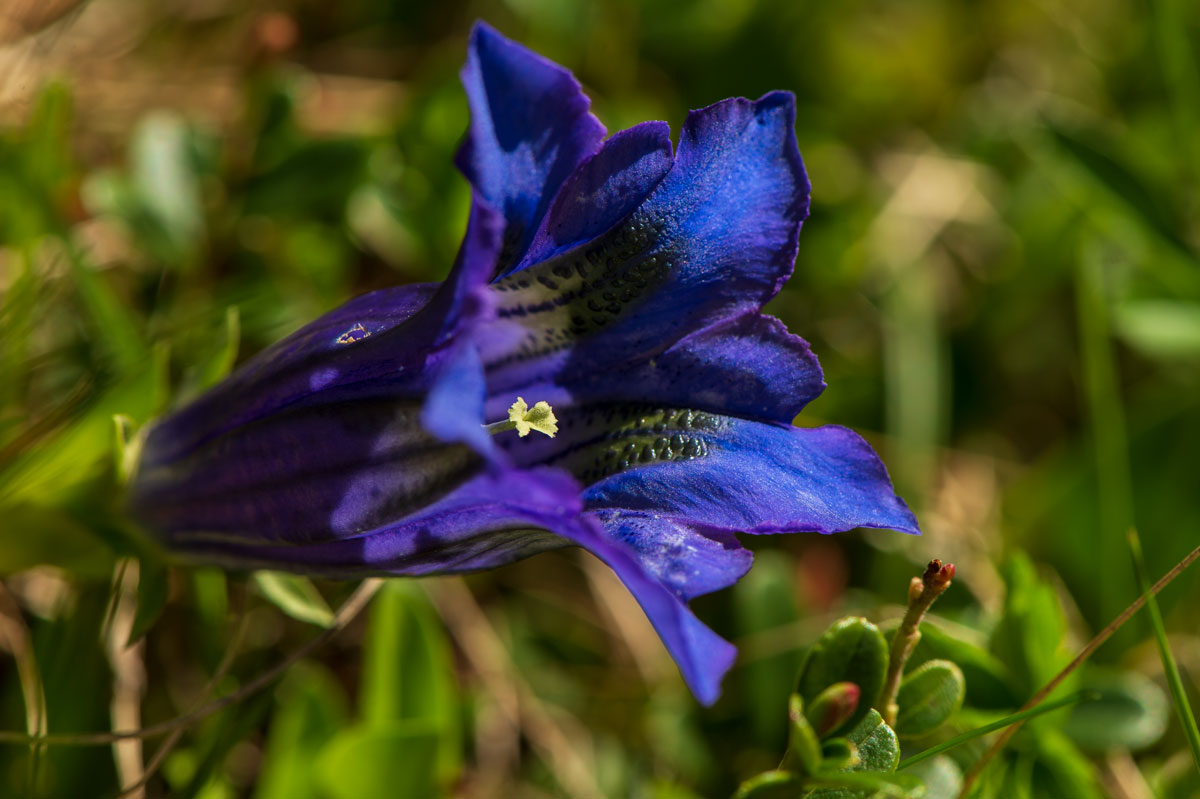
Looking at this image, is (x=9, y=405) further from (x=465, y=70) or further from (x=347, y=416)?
(x=465, y=70)

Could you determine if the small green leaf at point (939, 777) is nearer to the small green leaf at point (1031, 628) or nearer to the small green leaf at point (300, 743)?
the small green leaf at point (1031, 628)

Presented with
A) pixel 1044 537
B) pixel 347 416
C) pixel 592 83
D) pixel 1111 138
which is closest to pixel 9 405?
pixel 347 416

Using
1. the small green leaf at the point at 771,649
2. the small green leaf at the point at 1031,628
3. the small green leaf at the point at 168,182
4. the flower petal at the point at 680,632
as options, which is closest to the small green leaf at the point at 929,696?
the small green leaf at the point at 1031,628

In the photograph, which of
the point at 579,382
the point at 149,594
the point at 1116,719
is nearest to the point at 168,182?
the point at 149,594

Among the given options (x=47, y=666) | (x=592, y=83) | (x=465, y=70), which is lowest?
(x=47, y=666)

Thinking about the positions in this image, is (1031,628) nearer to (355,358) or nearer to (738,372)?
(738,372)
